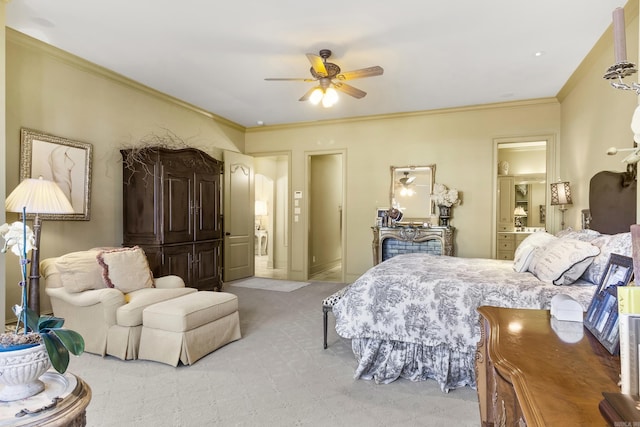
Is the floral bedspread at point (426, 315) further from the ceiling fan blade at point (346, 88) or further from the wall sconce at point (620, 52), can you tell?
the ceiling fan blade at point (346, 88)

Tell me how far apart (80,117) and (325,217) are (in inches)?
186

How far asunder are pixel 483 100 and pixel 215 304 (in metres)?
4.64

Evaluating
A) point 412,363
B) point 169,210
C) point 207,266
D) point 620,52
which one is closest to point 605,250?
point 412,363

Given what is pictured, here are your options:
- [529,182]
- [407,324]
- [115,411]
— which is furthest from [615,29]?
[529,182]

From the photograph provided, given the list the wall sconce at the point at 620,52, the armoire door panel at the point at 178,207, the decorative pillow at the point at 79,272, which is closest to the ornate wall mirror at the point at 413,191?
the armoire door panel at the point at 178,207

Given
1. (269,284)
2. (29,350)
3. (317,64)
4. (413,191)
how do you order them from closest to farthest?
(29,350)
(317,64)
(413,191)
(269,284)

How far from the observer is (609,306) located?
107cm

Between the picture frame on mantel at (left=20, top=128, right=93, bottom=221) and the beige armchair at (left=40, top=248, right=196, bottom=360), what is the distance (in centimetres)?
80

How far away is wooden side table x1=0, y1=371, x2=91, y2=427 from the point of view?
110 centimetres

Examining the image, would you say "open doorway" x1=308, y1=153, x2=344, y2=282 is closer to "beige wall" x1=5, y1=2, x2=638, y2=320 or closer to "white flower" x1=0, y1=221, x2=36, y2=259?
"beige wall" x1=5, y1=2, x2=638, y2=320

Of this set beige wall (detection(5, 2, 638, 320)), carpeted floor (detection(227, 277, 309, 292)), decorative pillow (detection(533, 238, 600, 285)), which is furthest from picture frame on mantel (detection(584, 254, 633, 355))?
carpeted floor (detection(227, 277, 309, 292))

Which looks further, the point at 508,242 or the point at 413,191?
the point at 508,242

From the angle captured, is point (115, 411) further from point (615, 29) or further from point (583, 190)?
point (583, 190)

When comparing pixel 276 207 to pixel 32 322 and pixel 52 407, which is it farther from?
pixel 52 407
